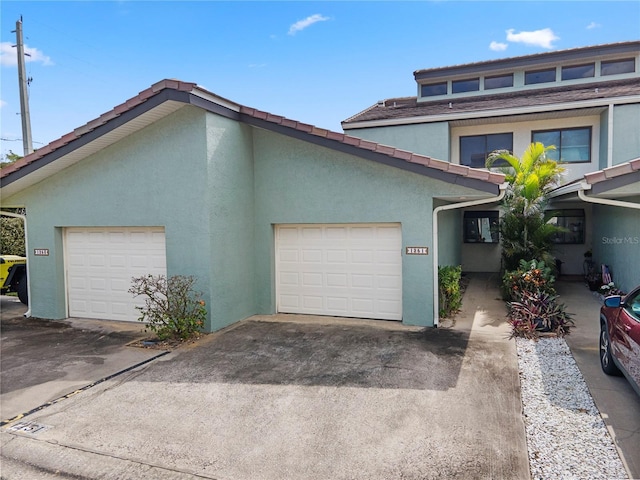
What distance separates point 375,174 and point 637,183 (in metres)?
4.55

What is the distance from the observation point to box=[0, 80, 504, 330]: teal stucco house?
820 cm

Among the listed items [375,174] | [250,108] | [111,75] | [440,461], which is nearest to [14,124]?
[111,75]

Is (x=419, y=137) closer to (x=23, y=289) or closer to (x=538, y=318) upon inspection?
(x=538, y=318)

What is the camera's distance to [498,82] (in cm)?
1684

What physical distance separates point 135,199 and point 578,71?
16.6 m

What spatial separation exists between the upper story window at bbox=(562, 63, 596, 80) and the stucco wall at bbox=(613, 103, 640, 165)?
3.88 meters

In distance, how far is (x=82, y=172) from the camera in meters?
9.53

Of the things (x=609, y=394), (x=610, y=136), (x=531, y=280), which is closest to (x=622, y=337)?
(x=609, y=394)

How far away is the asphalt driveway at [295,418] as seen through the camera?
3.82m

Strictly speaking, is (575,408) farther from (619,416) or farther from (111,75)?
(111,75)

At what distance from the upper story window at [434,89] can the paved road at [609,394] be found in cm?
1164

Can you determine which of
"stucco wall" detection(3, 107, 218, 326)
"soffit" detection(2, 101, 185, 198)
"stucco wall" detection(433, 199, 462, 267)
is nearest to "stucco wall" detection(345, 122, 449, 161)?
"stucco wall" detection(433, 199, 462, 267)

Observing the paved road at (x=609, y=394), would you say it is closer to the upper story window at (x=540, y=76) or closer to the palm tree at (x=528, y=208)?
the palm tree at (x=528, y=208)

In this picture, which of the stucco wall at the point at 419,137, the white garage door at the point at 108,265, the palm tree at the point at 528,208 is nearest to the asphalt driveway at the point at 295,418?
the white garage door at the point at 108,265
